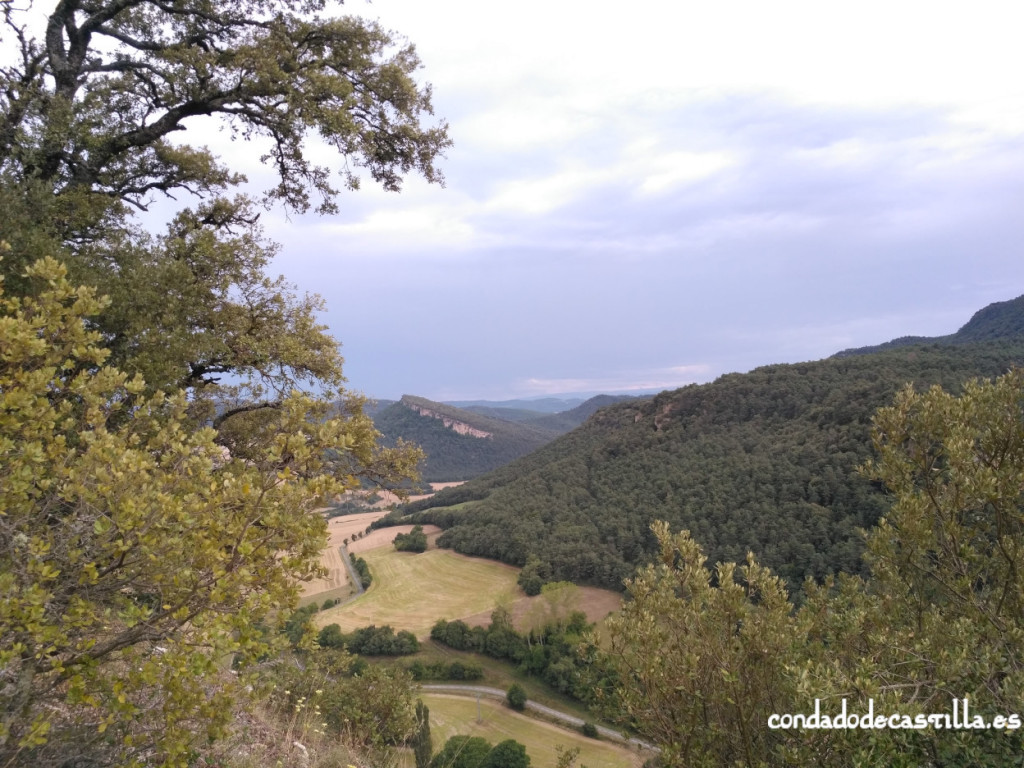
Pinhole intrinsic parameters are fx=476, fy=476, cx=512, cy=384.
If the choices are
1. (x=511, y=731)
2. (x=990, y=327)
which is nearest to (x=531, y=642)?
(x=511, y=731)

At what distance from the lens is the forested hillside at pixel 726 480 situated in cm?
4421

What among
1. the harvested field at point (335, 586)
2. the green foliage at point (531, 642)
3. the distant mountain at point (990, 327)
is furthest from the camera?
the distant mountain at point (990, 327)

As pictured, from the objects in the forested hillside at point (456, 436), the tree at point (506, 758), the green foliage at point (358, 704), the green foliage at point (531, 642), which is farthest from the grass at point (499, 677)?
the forested hillside at point (456, 436)

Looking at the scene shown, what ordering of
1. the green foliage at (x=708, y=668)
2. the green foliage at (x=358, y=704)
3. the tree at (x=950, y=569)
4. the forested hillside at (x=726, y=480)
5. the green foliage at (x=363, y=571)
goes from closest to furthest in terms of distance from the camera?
the tree at (x=950, y=569) → the green foliage at (x=708, y=668) → the green foliage at (x=358, y=704) → the forested hillside at (x=726, y=480) → the green foliage at (x=363, y=571)

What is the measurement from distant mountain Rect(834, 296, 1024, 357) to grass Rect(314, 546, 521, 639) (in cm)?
7331

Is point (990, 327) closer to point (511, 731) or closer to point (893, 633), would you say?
point (511, 731)

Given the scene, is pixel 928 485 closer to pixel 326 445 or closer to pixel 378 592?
pixel 326 445

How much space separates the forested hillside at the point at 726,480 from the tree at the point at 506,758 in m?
22.8

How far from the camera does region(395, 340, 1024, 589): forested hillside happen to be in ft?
145

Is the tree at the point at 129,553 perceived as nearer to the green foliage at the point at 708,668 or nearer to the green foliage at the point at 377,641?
the green foliage at the point at 708,668

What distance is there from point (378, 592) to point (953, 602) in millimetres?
61365

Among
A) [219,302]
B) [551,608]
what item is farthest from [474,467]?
[219,302]

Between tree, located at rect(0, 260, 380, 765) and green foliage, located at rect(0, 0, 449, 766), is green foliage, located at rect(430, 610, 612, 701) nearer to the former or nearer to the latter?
green foliage, located at rect(0, 0, 449, 766)

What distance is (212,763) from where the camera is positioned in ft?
15.8
